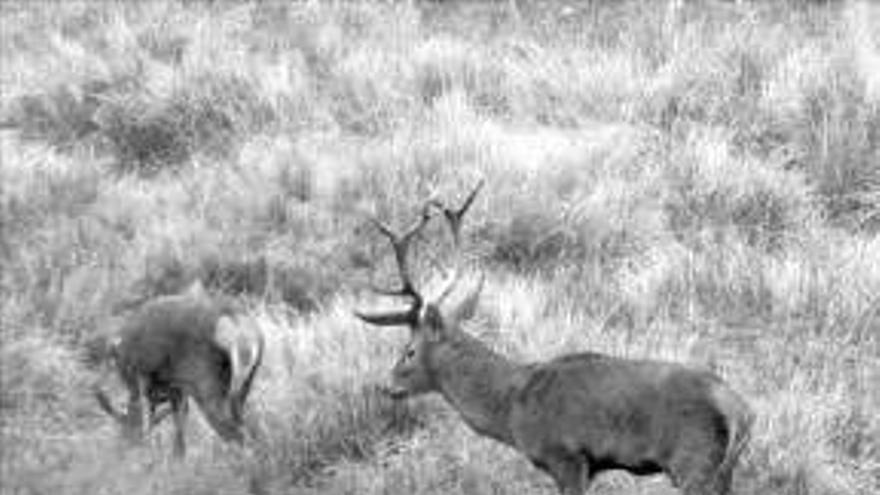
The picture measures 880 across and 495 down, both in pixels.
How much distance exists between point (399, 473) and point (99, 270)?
279cm

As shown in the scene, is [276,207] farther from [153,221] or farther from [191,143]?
[191,143]

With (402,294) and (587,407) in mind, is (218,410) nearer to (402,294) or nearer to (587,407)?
(402,294)

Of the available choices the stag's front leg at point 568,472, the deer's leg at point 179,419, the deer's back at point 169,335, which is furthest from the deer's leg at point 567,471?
the deer's leg at point 179,419

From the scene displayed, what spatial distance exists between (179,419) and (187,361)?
36 cm

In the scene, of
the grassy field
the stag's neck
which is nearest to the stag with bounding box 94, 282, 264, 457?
the grassy field

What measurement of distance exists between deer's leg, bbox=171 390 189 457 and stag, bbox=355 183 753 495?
2.93ft

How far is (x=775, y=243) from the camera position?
11336 mm

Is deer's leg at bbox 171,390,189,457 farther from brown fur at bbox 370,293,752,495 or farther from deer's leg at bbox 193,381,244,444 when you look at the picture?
brown fur at bbox 370,293,752,495

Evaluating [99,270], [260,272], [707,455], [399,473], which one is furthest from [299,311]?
[707,455]

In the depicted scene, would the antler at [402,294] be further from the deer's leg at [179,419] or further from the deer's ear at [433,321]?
the deer's leg at [179,419]

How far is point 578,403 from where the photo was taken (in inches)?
297

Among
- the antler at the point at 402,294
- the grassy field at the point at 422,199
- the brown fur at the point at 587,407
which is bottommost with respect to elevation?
the grassy field at the point at 422,199

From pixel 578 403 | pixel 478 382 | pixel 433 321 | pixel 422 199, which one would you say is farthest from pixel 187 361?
pixel 422 199

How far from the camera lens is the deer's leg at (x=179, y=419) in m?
8.06
